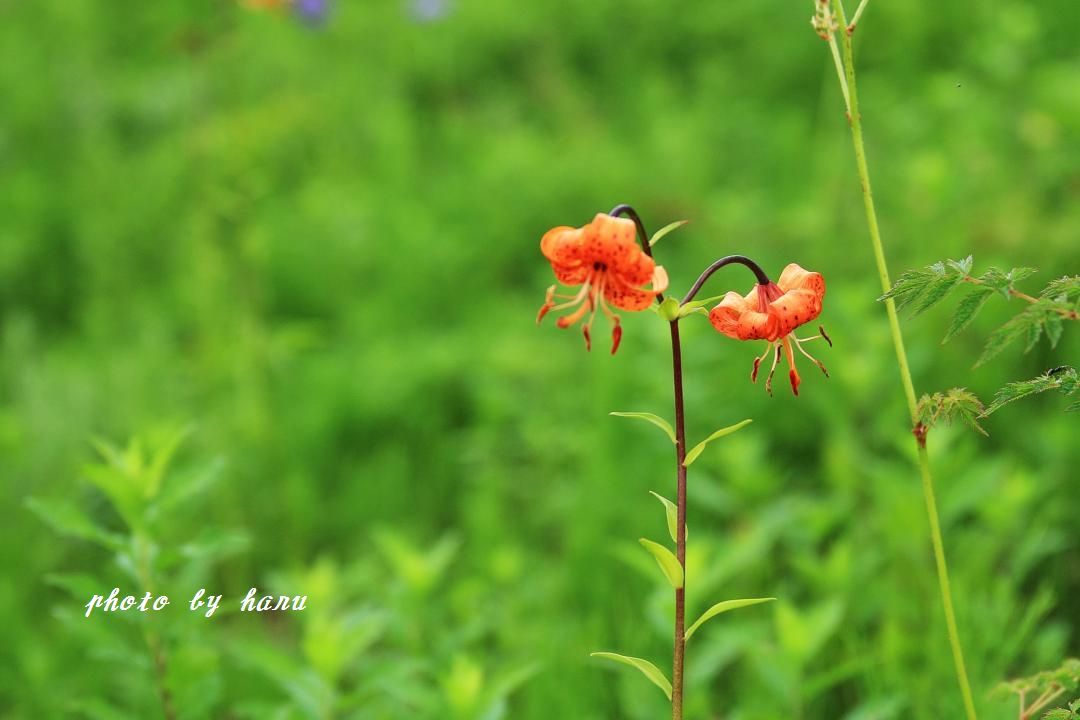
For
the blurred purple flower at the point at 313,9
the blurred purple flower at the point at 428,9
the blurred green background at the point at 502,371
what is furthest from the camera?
the blurred purple flower at the point at 428,9

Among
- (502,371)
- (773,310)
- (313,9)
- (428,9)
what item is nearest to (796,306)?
(773,310)

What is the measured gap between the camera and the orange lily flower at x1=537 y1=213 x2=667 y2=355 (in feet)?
3.29

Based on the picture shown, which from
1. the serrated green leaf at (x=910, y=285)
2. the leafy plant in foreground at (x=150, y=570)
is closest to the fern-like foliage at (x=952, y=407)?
the serrated green leaf at (x=910, y=285)

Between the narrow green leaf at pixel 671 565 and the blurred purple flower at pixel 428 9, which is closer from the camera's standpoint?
the narrow green leaf at pixel 671 565

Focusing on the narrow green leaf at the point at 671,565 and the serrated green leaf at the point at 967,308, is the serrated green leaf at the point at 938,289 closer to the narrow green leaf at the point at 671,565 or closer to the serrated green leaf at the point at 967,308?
the serrated green leaf at the point at 967,308

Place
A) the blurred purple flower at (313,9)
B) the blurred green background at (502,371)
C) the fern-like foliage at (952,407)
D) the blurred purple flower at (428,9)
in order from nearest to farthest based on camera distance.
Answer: the fern-like foliage at (952,407) < the blurred green background at (502,371) < the blurred purple flower at (313,9) < the blurred purple flower at (428,9)

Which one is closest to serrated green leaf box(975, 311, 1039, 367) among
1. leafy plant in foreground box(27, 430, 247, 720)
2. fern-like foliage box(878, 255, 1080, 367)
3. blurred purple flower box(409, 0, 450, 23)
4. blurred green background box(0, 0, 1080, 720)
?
fern-like foliage box(878, 255, 1080, 367)

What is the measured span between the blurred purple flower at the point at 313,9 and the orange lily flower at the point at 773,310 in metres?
3.29

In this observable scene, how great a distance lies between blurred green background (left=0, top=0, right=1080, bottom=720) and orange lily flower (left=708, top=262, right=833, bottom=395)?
30.0 inches

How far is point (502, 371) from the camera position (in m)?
3.04

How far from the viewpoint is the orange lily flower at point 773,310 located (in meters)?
1.04

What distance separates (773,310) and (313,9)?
3.34m

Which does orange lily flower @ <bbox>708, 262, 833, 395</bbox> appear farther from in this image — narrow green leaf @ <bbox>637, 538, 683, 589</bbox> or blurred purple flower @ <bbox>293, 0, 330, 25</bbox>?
blurred purple flower @ <bbox>293, 0, 330, 25</bbox>

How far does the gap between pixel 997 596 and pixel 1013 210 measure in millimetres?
1382
